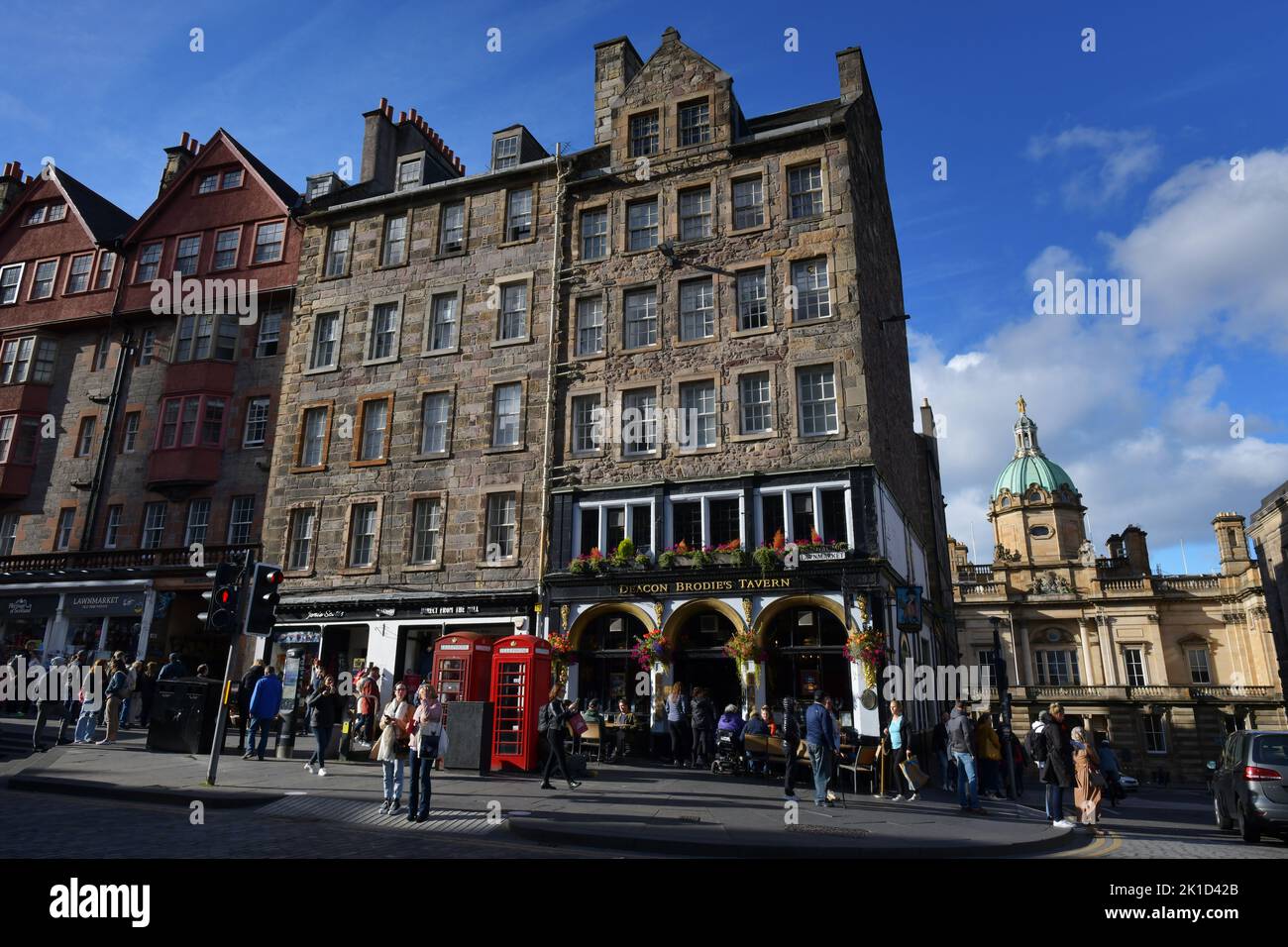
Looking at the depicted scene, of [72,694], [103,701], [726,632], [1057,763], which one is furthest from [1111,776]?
[72,694]

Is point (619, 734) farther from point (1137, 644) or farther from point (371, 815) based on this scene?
point (1137, 644)

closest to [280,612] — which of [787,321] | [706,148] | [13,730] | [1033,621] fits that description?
[13,730]

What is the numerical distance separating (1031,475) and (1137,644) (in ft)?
94.5

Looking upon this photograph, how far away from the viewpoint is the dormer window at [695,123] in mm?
25219

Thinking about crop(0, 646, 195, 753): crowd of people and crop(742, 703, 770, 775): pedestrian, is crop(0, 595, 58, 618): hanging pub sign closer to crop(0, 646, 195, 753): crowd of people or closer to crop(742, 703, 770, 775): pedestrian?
crop(0, 646, 195, 753): crowd of people

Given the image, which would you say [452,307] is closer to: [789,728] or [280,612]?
[280,612]

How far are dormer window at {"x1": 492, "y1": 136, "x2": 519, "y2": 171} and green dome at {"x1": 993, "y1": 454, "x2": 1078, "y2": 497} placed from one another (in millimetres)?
66412

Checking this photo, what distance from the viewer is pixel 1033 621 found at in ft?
200

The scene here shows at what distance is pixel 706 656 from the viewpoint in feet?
68.7

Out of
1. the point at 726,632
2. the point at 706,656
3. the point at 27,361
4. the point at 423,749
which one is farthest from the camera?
the point at 27,361

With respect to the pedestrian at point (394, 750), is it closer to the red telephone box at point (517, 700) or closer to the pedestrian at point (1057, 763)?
the red telephone box at point (517, 700)

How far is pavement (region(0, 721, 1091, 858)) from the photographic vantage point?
32.4 ft

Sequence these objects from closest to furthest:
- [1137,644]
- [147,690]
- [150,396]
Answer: [147,690]
[150,396]
[1137,644]

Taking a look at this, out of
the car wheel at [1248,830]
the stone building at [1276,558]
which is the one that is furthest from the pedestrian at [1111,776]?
the stone building at [1276,558]
